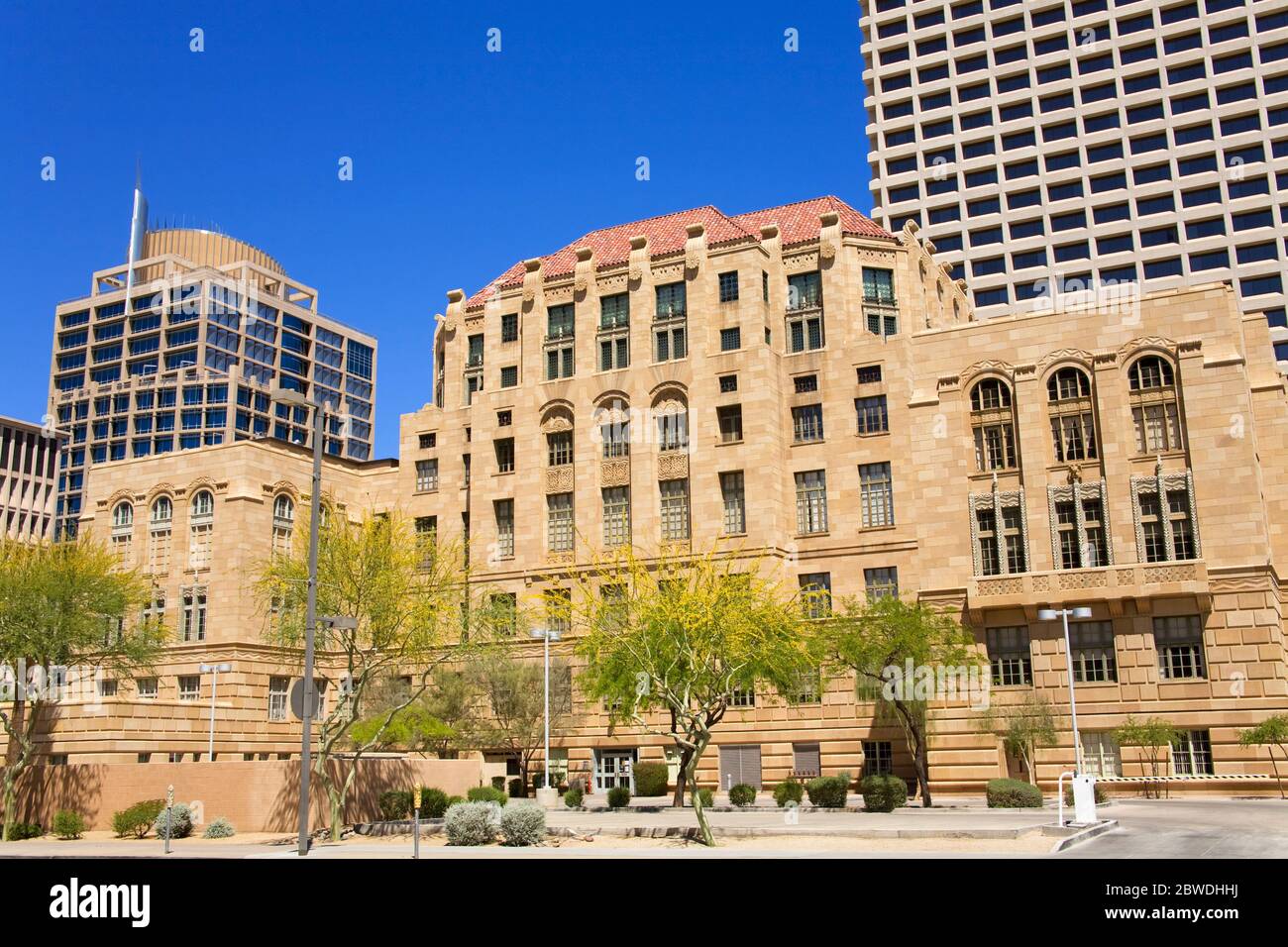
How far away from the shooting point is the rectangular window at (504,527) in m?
70.8

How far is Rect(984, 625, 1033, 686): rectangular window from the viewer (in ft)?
181

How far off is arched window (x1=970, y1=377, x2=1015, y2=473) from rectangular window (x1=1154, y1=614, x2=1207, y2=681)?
10.7m

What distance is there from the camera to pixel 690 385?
67125 millimetres

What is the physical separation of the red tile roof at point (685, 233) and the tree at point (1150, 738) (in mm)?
31511

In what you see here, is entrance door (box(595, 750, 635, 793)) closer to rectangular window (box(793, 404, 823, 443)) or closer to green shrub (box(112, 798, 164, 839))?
rectangular window (box(793, 404, 823, 443))

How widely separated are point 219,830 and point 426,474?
40.2m

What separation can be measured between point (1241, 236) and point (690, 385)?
61952mm

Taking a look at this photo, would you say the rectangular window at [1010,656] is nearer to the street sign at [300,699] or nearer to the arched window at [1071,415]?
the arched window at [1071,415]

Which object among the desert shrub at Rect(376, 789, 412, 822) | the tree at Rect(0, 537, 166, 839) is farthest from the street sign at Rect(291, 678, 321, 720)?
the tree at Rect(0, 537, 166, 839)

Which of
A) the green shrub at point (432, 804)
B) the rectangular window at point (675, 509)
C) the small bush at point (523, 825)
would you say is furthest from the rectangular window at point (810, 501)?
the small bush at point (523, 825)
